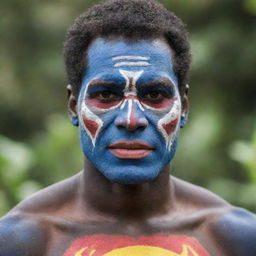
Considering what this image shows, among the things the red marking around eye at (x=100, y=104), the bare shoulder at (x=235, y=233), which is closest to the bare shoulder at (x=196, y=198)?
the bare shoulder at (x=235, y=233)

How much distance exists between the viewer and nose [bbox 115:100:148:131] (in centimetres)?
730

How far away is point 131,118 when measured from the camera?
288 inches

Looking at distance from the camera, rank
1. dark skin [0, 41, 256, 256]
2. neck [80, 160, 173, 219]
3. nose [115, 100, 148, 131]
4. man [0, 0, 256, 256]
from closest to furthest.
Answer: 1. nose [115, 100, 148, 131]
2. man [0, 0, 256, 256]
3. dark skin [0, 41, 256, 256]
4. neck [80, 160, 173, 219]

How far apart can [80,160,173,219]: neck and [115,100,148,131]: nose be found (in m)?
0.47

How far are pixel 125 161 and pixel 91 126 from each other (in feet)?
0.94

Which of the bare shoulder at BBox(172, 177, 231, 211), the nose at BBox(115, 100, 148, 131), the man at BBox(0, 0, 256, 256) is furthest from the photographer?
the bare shoulder at BBox(172, 177, 231, 211)

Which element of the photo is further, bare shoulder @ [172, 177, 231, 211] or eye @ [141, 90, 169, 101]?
bare shoulder @ [172, 177, 231, 211]

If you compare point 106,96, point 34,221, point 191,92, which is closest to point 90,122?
point 106,96

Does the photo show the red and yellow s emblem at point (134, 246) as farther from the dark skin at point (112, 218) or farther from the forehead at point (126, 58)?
the forehead at point (126, 58)

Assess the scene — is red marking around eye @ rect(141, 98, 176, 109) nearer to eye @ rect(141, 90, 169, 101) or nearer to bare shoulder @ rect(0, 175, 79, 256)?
eye @ rect(141, 90, 169, 101)

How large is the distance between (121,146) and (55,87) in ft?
38.4

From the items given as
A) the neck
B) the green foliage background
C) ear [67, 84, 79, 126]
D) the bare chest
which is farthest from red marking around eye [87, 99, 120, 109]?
the green foliage background

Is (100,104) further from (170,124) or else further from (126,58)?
(170,124)

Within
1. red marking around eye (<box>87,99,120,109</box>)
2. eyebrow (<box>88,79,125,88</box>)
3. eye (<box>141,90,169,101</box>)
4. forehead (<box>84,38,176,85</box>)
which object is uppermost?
forehead (<box>84,38,176,85</box>)
